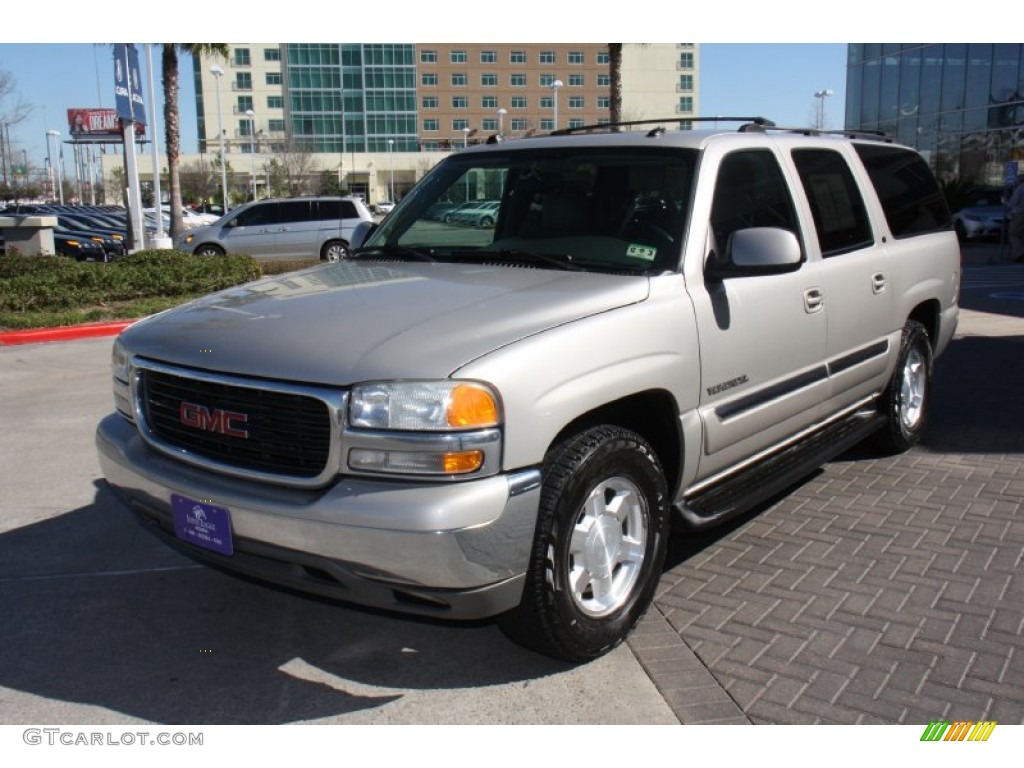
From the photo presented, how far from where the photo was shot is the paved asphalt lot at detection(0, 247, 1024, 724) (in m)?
3.31

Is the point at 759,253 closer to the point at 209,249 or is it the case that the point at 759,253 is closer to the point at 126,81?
the point at 126,81

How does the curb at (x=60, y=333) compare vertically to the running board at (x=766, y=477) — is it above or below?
below

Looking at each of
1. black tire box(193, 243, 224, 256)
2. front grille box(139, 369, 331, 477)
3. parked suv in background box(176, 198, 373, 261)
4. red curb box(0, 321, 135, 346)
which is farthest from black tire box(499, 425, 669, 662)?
black tire box(193, 243, 224, 256)

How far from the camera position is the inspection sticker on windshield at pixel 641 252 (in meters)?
4.01

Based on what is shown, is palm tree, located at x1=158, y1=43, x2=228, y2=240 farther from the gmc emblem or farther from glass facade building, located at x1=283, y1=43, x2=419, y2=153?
glass facade building, located at x1=283, y1=43, x2=419, y2=153

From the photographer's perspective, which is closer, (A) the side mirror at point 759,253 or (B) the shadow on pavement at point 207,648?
(B) the shadow on pavement at point 207,648

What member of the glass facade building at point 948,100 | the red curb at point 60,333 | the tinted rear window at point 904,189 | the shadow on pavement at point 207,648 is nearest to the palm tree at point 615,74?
the glass facade building at point 948,100

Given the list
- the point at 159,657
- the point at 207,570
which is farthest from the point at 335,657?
the point at 207,570

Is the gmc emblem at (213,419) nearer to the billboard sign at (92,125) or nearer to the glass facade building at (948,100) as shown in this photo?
the glass facade building at (948,100)

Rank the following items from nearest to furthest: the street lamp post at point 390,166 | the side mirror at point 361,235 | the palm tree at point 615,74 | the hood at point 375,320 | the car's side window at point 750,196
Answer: the hood at point 375,320, the car's side window at point 750,196, the side mirror at point 361,235, the palm tree at point 615,74, the street lamp post at point 390,166

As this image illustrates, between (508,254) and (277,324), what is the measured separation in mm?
1206

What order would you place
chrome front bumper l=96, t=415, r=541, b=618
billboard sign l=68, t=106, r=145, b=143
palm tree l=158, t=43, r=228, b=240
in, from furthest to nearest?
billboard sign l=68, t=106, r=145, b=143 < palm tree l=158, t=43, r=228, b=240 < chrome front bumper l=96, t=415, r=541, b=618

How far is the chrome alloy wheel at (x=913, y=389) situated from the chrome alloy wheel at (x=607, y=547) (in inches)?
119

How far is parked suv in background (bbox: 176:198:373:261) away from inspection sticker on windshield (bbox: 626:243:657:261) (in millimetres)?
18721
